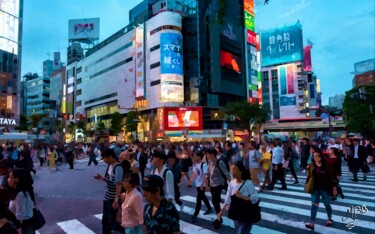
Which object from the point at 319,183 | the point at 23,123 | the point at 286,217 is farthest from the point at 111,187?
the point at 23,123

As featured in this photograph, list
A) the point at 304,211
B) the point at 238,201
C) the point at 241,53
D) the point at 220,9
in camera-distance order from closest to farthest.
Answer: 1. the point at 220,9
2. the point at 238,201
3. the point at 304,211
4. the point at 241,53

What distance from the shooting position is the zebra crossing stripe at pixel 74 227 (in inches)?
245

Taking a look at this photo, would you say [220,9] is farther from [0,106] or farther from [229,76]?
[229,76]

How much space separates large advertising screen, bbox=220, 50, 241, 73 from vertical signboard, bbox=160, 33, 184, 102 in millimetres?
10576

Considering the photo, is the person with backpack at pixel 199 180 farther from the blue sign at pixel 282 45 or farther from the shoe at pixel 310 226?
the blue sign at pixel 282 45

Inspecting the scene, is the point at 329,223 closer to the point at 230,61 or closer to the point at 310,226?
the point at 310,226

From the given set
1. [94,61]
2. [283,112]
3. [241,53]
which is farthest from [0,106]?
[283,112]

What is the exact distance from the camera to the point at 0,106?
135 ft

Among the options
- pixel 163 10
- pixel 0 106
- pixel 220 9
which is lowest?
pixel 220 9

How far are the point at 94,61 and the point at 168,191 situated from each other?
83.0 metres

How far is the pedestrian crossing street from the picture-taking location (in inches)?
241

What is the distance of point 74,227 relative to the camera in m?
6.53

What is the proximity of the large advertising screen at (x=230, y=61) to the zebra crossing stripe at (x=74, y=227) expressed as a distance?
57.9m

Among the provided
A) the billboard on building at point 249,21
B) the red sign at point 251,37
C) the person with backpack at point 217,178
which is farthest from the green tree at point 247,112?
the person with backpack at point 217,178
